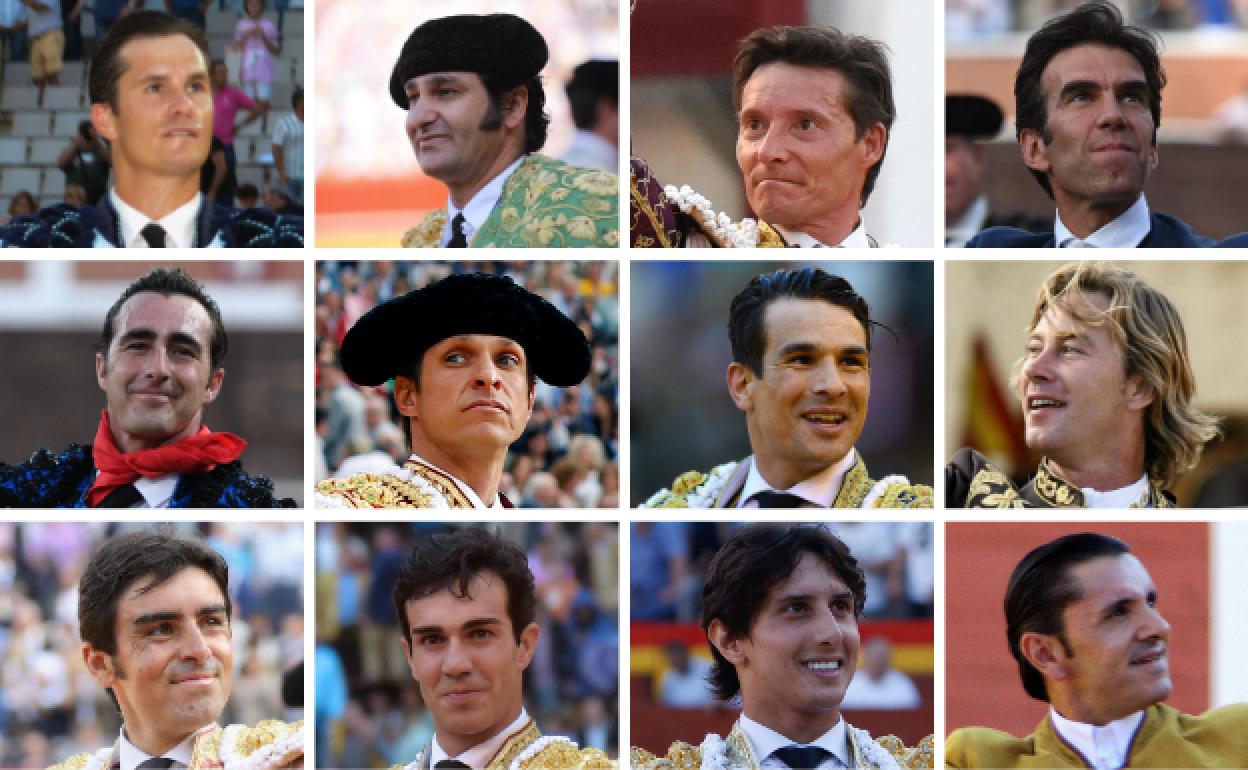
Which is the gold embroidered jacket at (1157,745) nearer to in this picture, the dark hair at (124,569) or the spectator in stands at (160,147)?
the dark hair at (124,569)

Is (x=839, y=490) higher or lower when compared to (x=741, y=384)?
lower

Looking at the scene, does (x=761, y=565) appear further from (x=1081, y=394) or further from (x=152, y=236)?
(x=152, y=236)

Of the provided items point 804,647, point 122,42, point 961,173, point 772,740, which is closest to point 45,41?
point 122,42

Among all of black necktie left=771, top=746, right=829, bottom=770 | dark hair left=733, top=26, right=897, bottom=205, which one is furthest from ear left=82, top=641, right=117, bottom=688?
dark hair left=733, top=26, right=897, bottom=205

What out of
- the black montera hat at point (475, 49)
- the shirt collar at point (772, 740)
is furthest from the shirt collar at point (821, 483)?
the black montera hat at point (475, 49)

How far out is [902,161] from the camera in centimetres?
486

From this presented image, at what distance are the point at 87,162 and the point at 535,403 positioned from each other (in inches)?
54.7

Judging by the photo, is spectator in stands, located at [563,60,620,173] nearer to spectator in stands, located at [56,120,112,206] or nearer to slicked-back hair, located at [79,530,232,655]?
spectator in stands, located at [56,120,112,206]

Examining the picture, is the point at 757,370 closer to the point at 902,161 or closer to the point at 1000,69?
the point at 902,161

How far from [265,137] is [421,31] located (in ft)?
1.69

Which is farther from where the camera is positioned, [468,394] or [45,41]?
[45,41]

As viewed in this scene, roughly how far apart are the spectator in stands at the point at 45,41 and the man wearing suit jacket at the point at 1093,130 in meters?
2.55

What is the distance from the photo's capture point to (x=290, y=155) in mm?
4871

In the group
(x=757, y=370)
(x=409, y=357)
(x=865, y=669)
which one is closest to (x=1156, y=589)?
(x=865, y=669)
